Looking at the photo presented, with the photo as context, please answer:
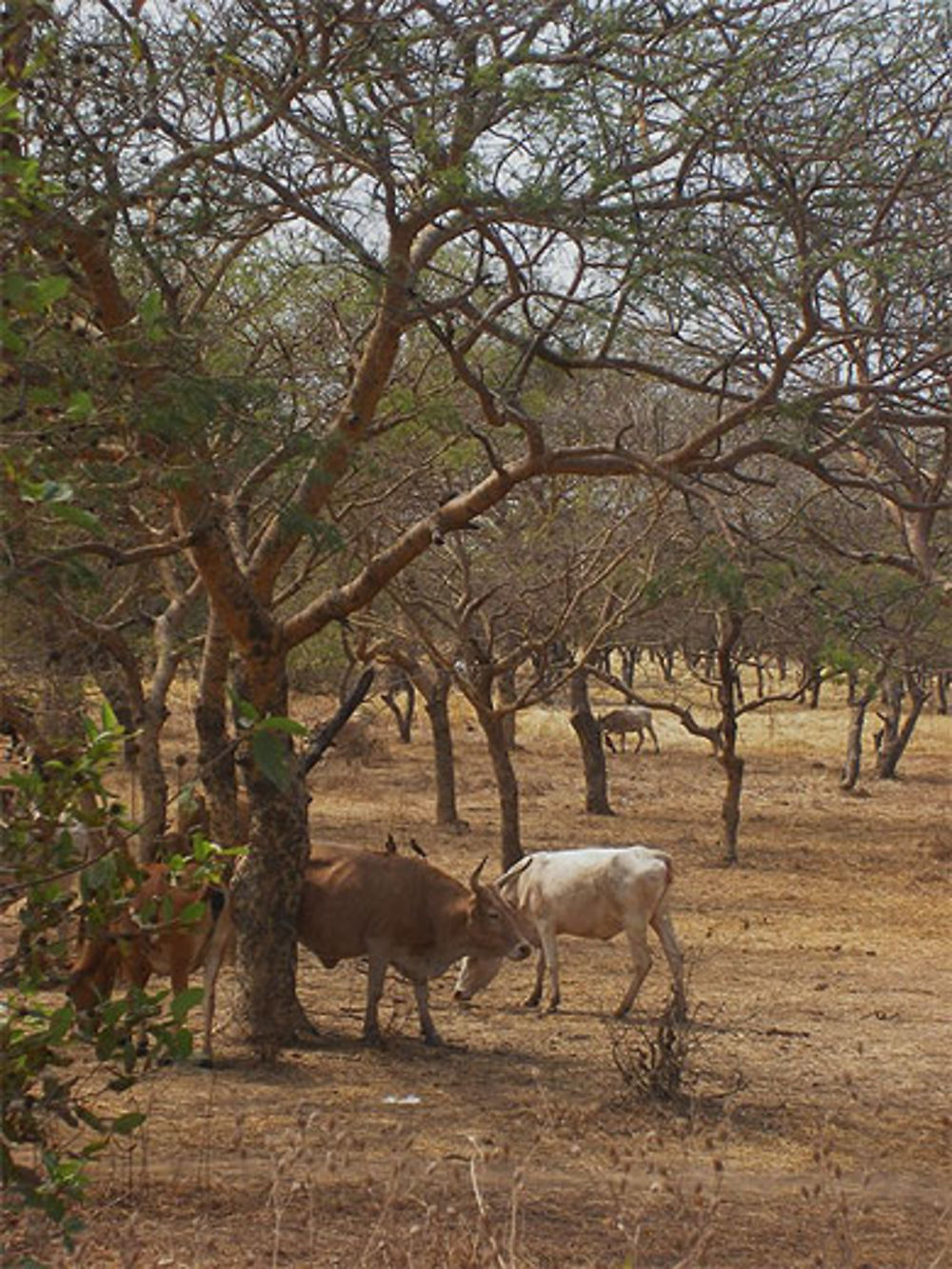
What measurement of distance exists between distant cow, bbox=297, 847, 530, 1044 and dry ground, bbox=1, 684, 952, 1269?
351 mm

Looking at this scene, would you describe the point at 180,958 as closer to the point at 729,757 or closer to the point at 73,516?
the point at 73,516

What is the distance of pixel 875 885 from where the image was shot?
778 inches

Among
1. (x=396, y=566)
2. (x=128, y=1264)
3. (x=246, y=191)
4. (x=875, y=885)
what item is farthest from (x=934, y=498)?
(x=875, y=885)

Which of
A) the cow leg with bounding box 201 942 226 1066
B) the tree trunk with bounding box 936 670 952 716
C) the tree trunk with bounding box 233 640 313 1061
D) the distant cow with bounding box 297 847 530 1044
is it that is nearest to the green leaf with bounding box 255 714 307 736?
the cow leg with bounding box 201 942 226 1066

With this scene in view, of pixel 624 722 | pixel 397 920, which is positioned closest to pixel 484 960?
pixel 397 920

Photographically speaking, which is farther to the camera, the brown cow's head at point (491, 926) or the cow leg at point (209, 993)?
the brown cow's head at point (491, 926)

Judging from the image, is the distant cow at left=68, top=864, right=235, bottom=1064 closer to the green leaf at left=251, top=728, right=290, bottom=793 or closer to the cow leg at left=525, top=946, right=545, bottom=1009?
the cow leg at left=525, top=946, right=545, bottom=1009

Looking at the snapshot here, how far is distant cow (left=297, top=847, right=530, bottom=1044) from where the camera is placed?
9609mm

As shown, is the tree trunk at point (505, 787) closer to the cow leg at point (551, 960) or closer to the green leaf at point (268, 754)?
the cow leg at point (551, 960)

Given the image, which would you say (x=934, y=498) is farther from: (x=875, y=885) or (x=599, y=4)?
(x=875, y=885)

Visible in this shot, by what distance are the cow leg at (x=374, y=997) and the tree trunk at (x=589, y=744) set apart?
1364 centimetres

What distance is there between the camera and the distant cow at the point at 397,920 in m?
9.61

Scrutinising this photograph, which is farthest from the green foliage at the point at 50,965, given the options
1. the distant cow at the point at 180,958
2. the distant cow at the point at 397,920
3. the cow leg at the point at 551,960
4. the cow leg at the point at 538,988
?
the cow leg at the point at 538,988

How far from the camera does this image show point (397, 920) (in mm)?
9797
